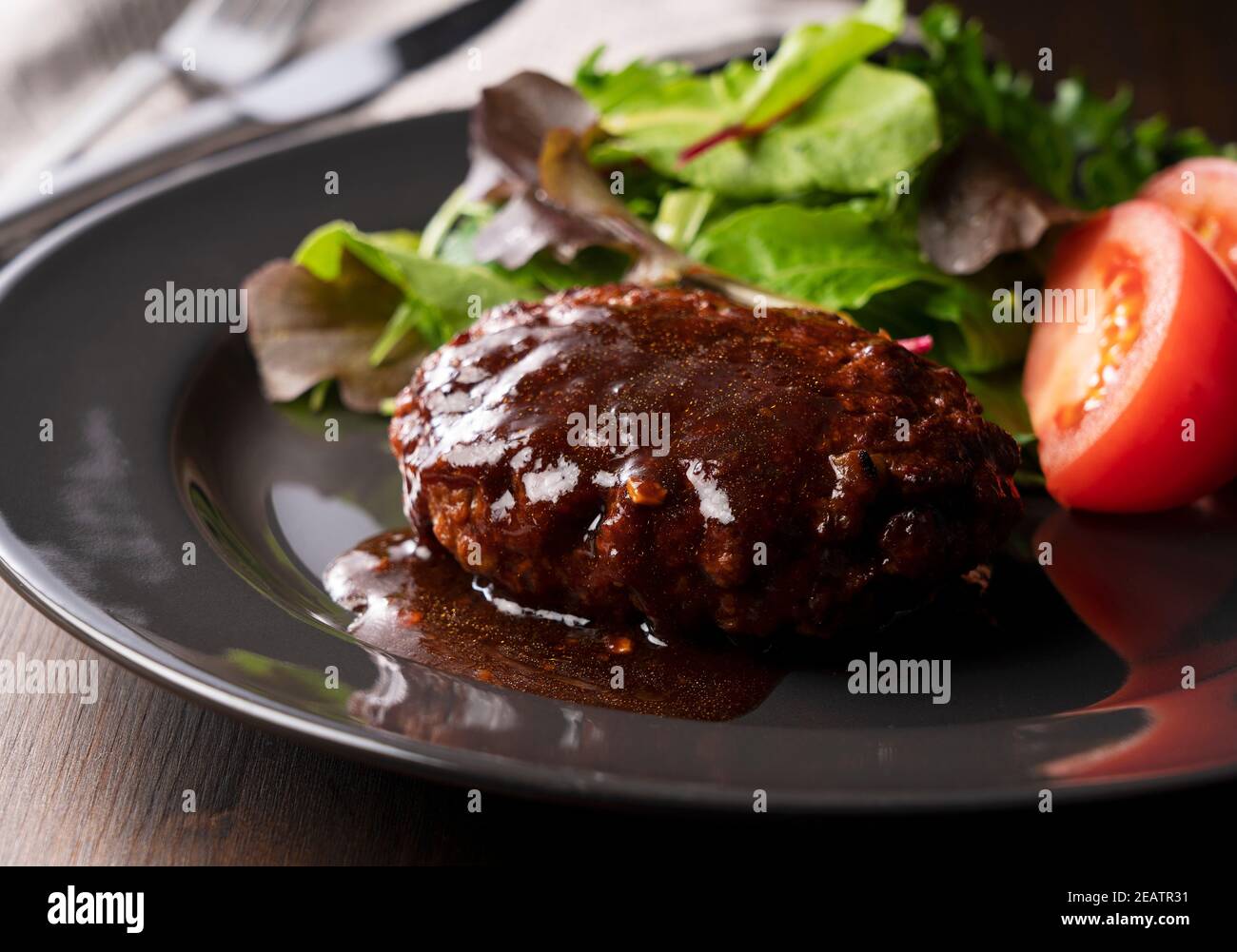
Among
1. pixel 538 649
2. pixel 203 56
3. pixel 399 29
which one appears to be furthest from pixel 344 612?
pixel 399 29

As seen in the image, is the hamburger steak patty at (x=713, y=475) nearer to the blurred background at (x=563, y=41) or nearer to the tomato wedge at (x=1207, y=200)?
the tomato wedge at (x=1207, y=200)

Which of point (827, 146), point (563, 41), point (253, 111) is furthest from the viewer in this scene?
point (563, 41)

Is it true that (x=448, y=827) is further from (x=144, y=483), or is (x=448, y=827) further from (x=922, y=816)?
(x=144, y=483)

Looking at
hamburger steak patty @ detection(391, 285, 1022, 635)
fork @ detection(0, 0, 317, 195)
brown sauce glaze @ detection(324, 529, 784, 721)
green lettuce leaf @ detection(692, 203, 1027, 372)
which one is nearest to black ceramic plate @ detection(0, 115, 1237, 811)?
brown sauce glaze @ detection(324, 529, 784, 721)

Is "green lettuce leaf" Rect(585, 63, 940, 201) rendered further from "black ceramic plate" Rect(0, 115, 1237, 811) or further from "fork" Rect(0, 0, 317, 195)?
"fork" Rect(0, 0, 317, 195)

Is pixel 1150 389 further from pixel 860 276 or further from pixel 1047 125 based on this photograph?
pixel 1047 125

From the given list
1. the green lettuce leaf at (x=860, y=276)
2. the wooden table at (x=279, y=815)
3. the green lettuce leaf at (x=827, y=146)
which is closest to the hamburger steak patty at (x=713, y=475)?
the wooden table at (x=279, y=815)
